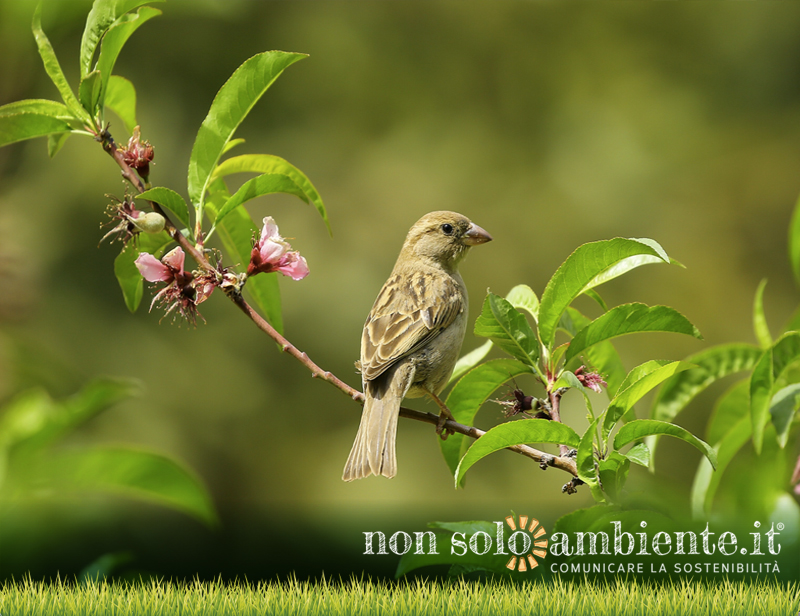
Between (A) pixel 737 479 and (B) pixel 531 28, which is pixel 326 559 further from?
(B) pixel 531 28

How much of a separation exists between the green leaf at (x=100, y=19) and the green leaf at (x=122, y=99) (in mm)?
207

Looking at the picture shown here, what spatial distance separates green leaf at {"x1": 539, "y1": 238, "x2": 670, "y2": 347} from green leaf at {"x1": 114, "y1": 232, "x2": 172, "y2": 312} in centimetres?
105

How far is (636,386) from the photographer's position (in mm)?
1740

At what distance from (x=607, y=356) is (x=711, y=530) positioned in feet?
1.89

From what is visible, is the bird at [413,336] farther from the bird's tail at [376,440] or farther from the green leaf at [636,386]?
the green leaf at [636,386]

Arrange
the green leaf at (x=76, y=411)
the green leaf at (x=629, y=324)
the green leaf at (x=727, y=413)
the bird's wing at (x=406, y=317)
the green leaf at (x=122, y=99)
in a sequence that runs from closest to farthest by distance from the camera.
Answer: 1. the green leaf at (x=76, y=411)
2. the green leaf at (x=629, y=324)
3. the green leaf at (x=122, y=99)
4. the green leaf at (x=727, y=413)
5. the bird's wing at (x=406, y=317)

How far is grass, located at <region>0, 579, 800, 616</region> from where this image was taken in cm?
196

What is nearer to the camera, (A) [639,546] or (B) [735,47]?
(A) [639,546]

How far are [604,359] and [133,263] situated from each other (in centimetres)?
137

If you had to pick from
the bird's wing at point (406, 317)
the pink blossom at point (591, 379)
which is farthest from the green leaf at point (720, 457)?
the bird's wing at point (406, 317)

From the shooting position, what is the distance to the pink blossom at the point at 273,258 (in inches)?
79.6

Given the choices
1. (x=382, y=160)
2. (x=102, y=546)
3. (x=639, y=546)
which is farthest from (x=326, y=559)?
(x=382, y=160)

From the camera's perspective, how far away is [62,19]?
2.06 meters

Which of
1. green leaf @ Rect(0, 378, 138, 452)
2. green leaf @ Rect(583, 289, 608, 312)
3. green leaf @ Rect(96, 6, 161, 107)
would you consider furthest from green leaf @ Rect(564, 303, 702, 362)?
green leaf @ Rect(96, 6, 161, 107)
